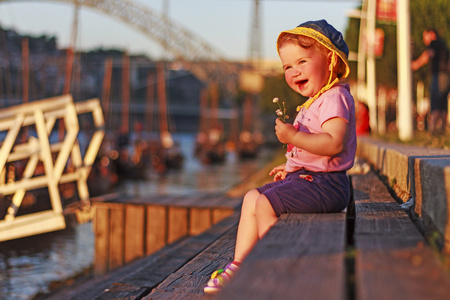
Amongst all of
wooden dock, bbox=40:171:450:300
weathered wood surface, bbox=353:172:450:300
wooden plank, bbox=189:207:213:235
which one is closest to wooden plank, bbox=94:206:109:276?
wooden plank, bbox=189:207:213:235

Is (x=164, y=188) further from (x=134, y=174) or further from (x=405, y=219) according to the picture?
(x=405, y=219)

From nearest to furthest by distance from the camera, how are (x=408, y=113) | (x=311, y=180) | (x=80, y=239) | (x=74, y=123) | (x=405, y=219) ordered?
(x=405, y=219) → (x=311, y=180) → (x=74, y=123) → (x=408, y=113) → (x=80, y=239)

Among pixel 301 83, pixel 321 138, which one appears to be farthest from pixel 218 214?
pixel 321 138

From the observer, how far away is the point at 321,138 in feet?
8.89

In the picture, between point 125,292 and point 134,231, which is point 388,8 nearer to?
point 134,231

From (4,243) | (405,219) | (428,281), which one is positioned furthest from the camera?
(4,243)

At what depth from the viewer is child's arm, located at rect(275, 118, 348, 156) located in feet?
8.89

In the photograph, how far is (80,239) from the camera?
12273 mm

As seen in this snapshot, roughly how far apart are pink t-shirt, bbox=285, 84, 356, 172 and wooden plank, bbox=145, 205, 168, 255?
4262mm

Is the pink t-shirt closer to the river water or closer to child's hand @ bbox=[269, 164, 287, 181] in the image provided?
child's hand @ bbox=[269, 164, 287, 181]

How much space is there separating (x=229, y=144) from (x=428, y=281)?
65490mm

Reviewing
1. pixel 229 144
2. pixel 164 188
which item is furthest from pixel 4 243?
pixel 229 144

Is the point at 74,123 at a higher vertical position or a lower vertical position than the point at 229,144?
higher

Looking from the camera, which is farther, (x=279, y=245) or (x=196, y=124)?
(x=196, y=124)
